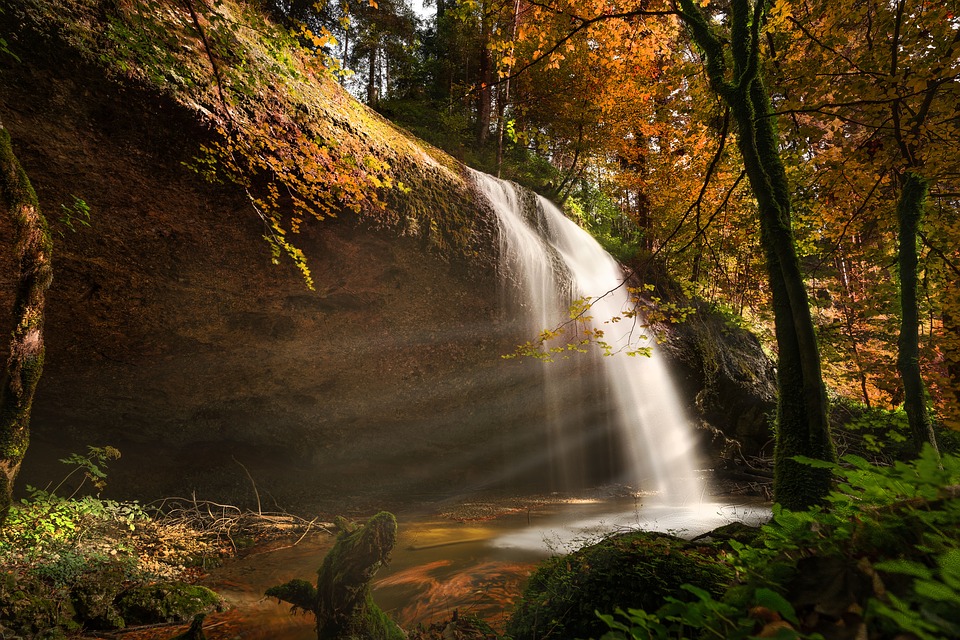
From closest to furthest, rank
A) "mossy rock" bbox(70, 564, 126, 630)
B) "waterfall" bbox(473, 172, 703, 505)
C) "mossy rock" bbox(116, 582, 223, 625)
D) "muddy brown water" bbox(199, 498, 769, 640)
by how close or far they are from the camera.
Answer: "mossy rock" bbox(70, 564, 126, 630), "mossy rock" bbox(116, 582, 223, 625), "muddy brown water" bbox(199, 498, 769, 640), "waterfall" bbox(473, 172, 703, 505)

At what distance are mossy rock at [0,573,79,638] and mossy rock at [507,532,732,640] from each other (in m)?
3.32

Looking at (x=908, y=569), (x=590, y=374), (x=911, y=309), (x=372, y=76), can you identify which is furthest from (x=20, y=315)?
(x=372, y=76)

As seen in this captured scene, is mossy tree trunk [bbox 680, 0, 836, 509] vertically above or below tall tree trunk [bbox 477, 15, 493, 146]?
below

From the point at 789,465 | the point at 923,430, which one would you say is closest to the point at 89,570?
the point at 789,465

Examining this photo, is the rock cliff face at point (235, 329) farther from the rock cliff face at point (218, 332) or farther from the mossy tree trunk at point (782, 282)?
the mossy tree trunk at point (782, 282)

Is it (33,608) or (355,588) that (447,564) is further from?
(33,608)

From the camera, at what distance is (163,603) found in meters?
3.23

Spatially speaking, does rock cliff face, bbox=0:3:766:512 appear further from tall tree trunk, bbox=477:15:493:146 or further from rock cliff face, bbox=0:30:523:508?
tall tree trunk, bbox=477:15:493:146

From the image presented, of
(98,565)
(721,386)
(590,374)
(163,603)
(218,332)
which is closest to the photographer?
(163,603)

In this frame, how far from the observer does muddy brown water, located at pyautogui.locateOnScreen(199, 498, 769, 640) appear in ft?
10.8

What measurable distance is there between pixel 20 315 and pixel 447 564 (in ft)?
14.4

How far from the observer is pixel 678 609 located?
3.82ft

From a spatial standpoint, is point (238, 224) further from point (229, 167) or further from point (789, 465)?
point (789, 465)

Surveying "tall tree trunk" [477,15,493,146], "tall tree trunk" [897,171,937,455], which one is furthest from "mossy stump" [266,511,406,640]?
"tall tree trunk" [477,15,493,146]
